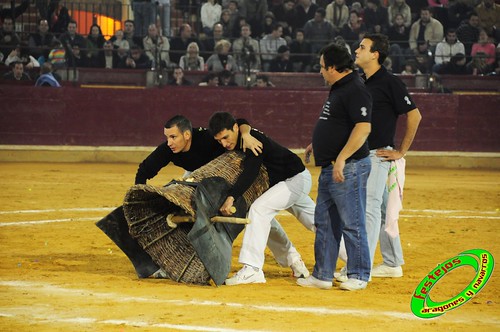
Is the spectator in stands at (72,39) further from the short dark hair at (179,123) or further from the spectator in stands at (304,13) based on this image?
the short dark hair at (179,123)

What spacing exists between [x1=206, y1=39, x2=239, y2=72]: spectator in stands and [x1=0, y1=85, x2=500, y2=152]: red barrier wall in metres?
0.43

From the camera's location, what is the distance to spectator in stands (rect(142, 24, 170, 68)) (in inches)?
776

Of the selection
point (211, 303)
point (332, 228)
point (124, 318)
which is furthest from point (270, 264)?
point (124, 318)

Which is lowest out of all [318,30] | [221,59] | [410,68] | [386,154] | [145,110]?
[145,110]

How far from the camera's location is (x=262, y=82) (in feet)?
66.3

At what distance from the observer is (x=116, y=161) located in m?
20.0

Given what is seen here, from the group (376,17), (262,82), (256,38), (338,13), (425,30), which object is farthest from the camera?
(376,17)

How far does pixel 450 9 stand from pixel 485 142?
314cm

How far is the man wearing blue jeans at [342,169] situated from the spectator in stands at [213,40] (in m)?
11.9

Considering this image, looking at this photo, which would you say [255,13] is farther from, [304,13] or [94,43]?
[94,43]

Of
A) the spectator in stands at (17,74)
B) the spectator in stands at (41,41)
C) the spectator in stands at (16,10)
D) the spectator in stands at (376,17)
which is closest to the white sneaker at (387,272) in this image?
the spectator in stands at (41,41)

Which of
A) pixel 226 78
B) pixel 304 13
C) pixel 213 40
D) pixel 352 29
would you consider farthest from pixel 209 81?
pixel 352 29

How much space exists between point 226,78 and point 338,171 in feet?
41.4

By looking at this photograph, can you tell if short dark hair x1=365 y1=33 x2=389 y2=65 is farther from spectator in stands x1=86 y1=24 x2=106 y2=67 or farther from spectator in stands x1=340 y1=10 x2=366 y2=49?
spectator in stands x1=340 y1=10 x2=366 y2=49
